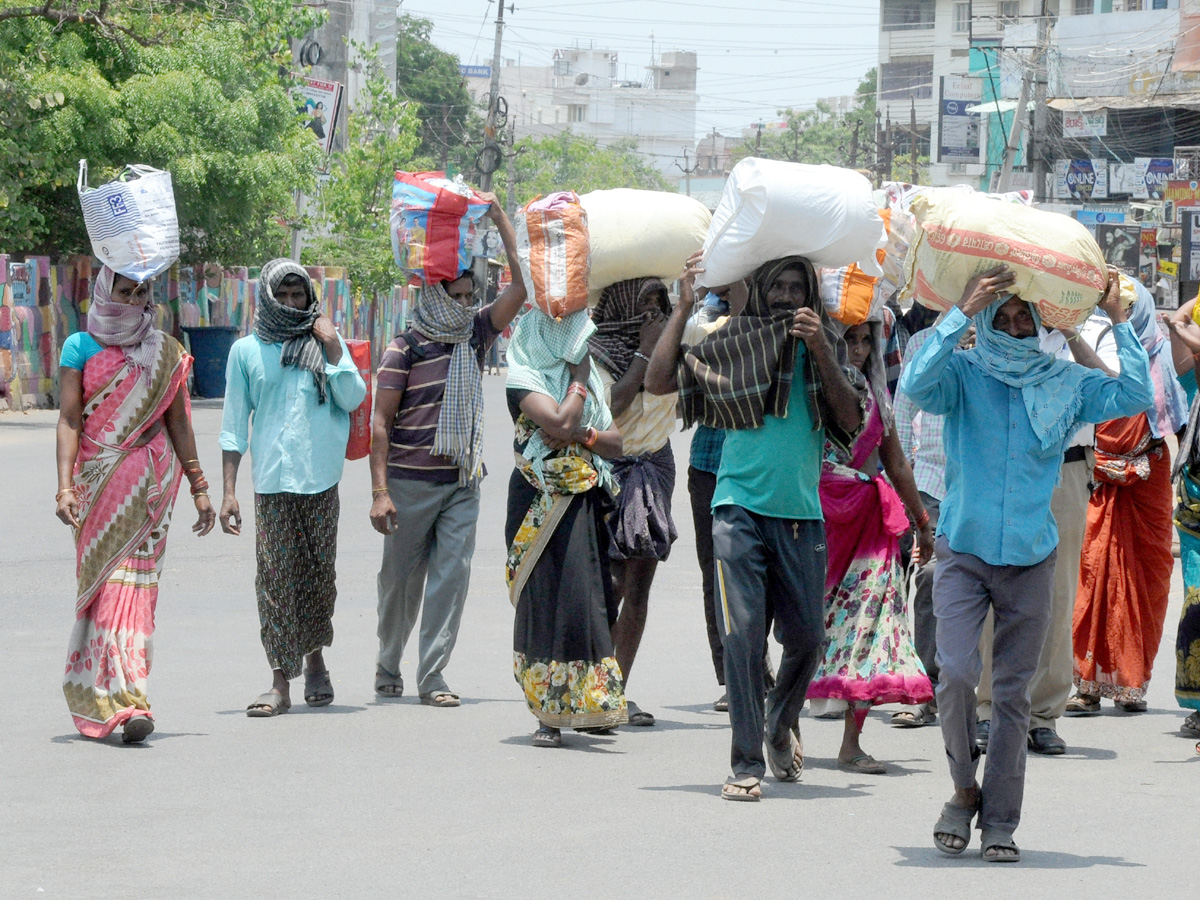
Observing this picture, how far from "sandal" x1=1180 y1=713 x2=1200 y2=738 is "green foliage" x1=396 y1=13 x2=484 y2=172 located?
255 feet

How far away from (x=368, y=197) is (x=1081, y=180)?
2125cm

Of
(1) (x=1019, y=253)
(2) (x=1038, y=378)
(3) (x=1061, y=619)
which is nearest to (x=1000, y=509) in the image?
(2) (x=1038, y=378)

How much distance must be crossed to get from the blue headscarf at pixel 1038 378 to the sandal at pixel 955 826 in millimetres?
1101

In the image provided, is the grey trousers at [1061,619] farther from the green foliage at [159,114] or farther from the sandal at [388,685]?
the green foliage at [159,114]

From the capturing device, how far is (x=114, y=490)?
6.71 meters

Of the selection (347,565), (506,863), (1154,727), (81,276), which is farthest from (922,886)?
(81,276)

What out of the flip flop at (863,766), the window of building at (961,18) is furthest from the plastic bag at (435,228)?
the window of building at (961,18)

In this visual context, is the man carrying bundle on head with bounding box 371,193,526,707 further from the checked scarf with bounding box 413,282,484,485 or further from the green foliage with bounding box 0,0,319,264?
the green foliage with bounding box 0,0,319,264

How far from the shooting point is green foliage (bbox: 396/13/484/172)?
8419 centimetres

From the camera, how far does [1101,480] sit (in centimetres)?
A: 750

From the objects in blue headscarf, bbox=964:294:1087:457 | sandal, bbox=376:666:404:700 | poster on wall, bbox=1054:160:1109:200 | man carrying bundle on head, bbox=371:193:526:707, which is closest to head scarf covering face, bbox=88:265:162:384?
man carrying bundle on head, bbox=371:193:526:707

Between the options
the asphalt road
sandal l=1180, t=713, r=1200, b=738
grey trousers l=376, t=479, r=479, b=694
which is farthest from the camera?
grey trousers l=376, t=479, r=479, b=694

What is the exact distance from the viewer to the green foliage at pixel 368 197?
1687 inches

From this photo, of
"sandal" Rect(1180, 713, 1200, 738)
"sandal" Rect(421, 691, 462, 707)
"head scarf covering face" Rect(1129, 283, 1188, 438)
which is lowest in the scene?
"sandal" Rect(421, 691, 462, 707)
